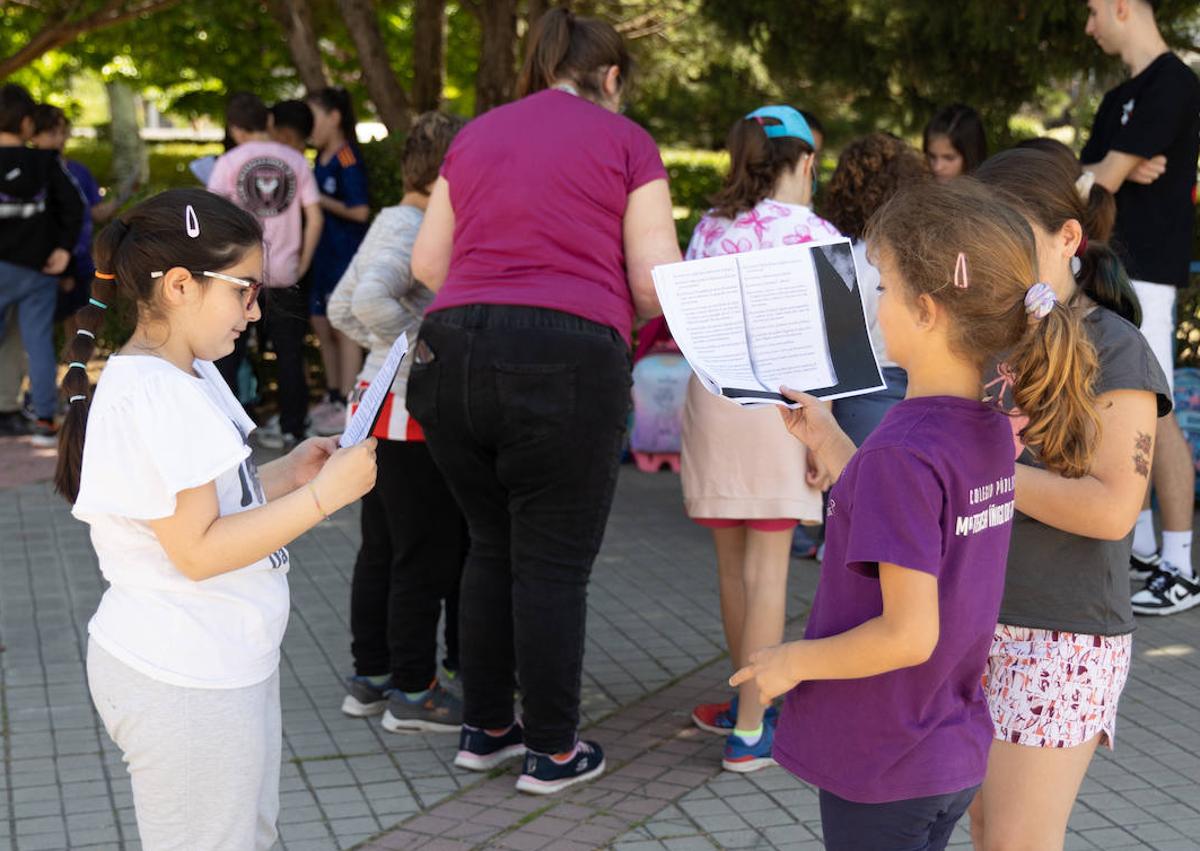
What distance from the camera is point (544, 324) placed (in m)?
3.68

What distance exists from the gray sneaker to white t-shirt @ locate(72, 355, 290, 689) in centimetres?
190

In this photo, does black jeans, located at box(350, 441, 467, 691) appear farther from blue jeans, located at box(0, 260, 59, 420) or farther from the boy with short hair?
blue jeans, located at box(0, 260, 59, 420)

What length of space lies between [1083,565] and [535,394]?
1491mm

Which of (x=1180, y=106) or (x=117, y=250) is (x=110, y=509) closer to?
(x=117, y=250)

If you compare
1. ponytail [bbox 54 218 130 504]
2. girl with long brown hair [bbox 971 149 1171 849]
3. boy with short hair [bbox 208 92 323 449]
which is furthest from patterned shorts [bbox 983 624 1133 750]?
boy with short hair [bbox 208 92 323 449]

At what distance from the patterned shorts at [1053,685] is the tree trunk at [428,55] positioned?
394 inches

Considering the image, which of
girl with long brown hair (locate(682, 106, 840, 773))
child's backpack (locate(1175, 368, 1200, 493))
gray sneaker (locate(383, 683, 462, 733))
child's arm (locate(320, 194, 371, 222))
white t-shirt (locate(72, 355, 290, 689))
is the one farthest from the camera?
child's arm (locate(320, 194, 371, 222))

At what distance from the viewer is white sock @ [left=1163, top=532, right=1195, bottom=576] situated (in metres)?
5.71

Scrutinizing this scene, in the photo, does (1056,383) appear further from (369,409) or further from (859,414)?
(859,414)

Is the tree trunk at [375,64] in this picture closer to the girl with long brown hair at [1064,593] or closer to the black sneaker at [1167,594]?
the black sneaker at [1167,594]

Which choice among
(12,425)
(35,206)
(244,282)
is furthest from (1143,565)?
(12,425)

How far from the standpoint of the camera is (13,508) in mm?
7227

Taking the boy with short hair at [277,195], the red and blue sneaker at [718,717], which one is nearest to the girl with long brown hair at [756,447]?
the red and blue sneaker at [718,717]

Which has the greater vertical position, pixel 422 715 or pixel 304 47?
pixel 304 47
